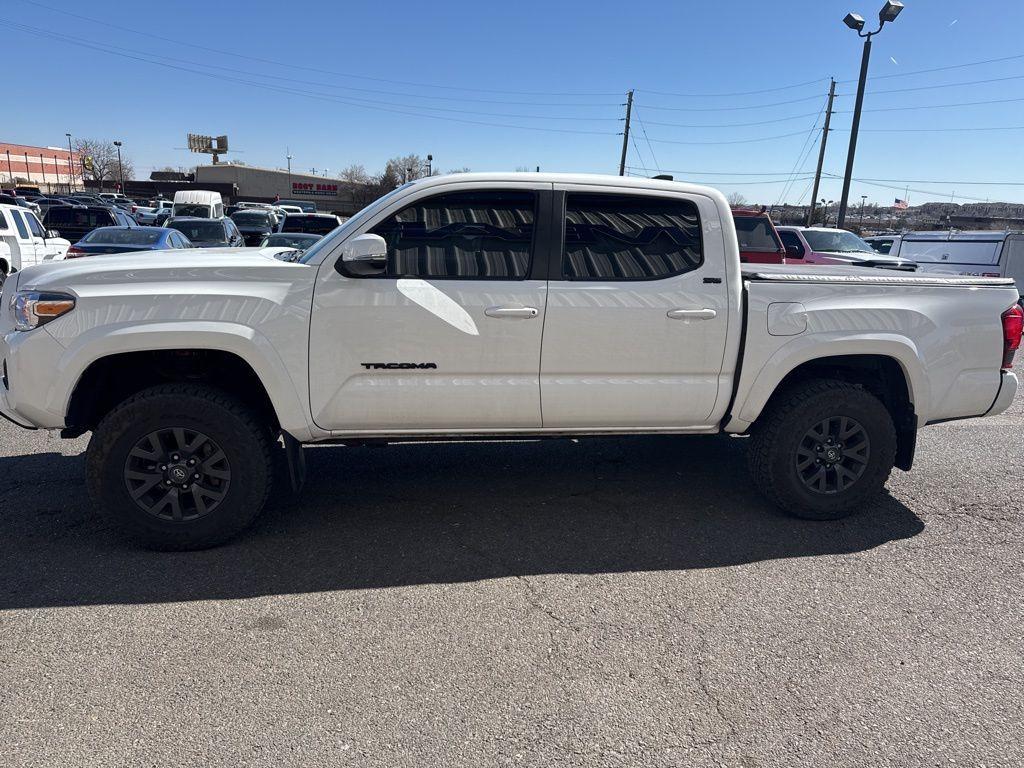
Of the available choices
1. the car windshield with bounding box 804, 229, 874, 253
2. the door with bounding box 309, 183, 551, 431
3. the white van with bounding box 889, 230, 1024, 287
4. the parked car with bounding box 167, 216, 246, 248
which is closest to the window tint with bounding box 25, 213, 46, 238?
the parked car with bounding box 167, 216, 246, 248

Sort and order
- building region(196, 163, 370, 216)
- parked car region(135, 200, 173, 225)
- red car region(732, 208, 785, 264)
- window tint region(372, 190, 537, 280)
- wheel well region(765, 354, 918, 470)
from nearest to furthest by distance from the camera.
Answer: window tint region(372, 190, 537, 280) → wheel well region(765, 354, 918, 470) → red car region(732, 208, 785, 264) → parked car region(135, 200, 173, 225) → building region(196, 163, 370, 216)

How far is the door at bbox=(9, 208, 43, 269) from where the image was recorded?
14.7 metres

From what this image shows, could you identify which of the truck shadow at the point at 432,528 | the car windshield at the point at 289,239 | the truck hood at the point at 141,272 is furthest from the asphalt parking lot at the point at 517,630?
the car windshield at the point at 289,239

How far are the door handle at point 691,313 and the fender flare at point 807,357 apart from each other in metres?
0.46

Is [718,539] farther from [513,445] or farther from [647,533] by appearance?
[513,445]

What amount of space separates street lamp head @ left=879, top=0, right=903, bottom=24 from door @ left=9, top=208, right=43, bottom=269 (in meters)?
22.1

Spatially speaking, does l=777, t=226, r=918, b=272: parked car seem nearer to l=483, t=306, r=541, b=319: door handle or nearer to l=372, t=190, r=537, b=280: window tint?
l=372, t=190, r=537, b=280: window tint

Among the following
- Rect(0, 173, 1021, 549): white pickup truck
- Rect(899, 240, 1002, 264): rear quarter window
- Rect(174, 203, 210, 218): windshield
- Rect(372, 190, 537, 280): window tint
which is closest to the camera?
Rect(0, 173, 1021, 549): white pickup truck

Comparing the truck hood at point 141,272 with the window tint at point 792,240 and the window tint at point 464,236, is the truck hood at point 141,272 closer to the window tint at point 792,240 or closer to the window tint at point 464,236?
the window tint at point 464,236

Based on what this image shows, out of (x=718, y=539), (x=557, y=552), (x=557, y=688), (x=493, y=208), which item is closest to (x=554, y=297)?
(x=493, y=208)

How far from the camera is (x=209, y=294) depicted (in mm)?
3721

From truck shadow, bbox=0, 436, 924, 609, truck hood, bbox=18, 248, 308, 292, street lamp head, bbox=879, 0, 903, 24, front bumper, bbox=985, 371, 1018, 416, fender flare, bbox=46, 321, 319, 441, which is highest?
street lamp head, bbox=879, 0, 903, 24

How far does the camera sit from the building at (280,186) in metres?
83.1

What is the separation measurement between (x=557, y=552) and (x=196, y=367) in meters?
2.25
